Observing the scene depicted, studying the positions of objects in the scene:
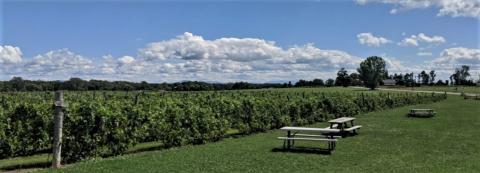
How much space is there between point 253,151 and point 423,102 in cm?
4413

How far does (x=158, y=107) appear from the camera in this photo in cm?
1410

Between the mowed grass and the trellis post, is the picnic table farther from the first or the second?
the trellis post

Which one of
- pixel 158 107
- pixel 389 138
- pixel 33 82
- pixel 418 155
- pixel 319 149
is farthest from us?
pixel 33 82

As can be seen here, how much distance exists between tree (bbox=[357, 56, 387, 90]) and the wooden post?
113790mm

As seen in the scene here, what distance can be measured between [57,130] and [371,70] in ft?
384

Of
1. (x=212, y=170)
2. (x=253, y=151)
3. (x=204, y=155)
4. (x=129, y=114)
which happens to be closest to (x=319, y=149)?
(x=253, y=151)

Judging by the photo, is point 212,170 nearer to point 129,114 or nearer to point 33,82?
point 129,114

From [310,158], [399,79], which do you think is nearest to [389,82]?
[399,79]

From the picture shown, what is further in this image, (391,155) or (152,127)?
(152,127)

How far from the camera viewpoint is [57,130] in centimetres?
1010

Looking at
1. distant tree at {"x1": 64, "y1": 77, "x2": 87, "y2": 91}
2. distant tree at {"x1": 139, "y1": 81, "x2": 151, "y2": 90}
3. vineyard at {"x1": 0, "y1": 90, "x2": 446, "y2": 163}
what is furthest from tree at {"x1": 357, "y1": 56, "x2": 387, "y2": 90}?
vineyard at {"x1": 0, "y1": 90, "x2": 446, "y2": 163}

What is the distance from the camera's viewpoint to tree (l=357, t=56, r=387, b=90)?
11944cm

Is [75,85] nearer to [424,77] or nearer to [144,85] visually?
[144,85]

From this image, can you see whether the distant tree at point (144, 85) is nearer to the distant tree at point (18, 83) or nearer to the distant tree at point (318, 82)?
the distant tree at point (18, 83)
